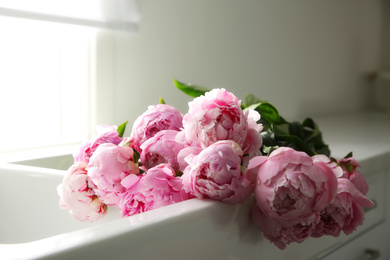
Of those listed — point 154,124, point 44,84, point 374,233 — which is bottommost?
point 374,233

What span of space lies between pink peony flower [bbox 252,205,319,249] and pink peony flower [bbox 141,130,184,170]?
0.39 feet

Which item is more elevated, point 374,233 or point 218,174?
point 218,174

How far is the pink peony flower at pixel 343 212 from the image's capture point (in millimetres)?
639

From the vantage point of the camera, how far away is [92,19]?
48.8 inches

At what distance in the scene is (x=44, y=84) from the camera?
4.72ft

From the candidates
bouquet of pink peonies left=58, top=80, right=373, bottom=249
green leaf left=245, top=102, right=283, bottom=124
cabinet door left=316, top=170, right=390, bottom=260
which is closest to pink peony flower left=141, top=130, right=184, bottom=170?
bouquet of pink peonies left=58, top=80, right=373, bottom=249

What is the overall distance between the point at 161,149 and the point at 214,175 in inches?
3.6

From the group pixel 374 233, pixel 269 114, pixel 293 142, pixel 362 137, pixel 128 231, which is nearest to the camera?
pixel 128 231

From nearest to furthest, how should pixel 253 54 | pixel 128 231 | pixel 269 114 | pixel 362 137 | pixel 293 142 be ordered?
pixel 128 231, pixel 293 142, pixel 269 114, pixel 362 137, pixel 253 54

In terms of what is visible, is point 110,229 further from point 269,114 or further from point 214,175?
point 269,114

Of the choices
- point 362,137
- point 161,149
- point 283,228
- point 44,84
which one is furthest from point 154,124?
point 362,137

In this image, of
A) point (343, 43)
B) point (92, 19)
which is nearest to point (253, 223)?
point (92, 19)

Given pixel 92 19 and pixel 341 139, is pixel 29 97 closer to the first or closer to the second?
pixel 92 19

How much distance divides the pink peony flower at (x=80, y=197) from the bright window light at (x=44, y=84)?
1.95 feet
